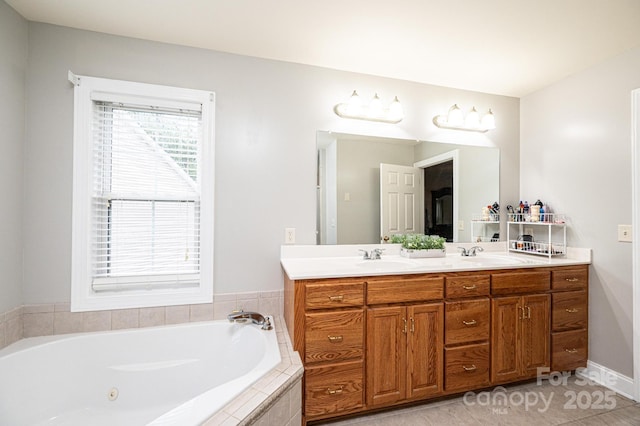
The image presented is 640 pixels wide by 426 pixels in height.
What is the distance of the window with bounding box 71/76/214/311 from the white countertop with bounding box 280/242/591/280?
67cm

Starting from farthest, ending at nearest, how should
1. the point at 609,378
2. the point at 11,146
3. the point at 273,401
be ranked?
the point at 609,378 < the point at 11,146 < the point at 273,401

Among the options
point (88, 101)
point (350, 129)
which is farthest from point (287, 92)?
point (88, 101)

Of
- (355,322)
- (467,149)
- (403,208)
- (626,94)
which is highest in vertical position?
(626,94)

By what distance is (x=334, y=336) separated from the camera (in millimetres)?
1616

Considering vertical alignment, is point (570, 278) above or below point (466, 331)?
above

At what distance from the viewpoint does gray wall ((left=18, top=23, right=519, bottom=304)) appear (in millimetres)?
1719

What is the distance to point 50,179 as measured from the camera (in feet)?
5.68

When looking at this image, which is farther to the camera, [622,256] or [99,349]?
[622,256]

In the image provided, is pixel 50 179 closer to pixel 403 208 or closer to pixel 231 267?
pixel 231 267

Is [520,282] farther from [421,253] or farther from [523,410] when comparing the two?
[523,410]

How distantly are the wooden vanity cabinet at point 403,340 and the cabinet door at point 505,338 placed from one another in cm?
43

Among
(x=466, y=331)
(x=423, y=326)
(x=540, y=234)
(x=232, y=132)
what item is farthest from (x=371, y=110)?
(x=540, y=234)

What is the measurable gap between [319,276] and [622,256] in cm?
223

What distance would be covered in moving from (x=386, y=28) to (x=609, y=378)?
2.96 meters
